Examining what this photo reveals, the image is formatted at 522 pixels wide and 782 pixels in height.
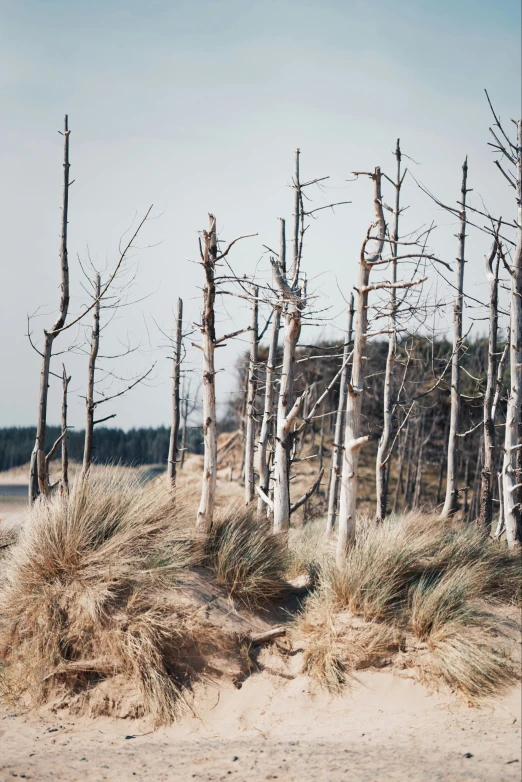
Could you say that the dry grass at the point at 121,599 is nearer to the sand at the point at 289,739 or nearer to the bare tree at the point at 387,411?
the sand at the point at 289,739

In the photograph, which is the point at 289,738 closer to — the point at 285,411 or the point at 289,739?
the point at 289,739

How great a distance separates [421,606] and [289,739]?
1.95m

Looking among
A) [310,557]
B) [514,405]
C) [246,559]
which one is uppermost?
[514,405]

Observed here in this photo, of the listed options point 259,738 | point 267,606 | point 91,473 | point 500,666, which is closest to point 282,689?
point 259,738

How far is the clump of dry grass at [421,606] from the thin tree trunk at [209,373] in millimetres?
1612

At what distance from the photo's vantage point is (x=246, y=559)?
7734 millimetres

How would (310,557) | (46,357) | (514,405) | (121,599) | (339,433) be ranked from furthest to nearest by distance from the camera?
(339,433) → (46,357) → (514,405) → (310,557) → (121,599)

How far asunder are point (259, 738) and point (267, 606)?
1.89 meters

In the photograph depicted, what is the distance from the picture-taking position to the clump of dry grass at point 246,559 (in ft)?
25.2

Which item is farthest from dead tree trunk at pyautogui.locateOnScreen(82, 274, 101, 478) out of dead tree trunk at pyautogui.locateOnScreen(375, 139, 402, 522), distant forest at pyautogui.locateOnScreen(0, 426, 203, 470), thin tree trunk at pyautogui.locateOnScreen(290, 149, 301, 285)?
distant forest at pyautogui.locateOnScreen(0, 426, 203, 470)

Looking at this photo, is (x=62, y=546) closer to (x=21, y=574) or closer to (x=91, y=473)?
(x=21, y=574)

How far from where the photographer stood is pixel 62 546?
7.39m

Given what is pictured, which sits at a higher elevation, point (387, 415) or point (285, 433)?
point (387, 415)

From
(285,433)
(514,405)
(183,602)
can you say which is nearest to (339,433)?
(285,433)
